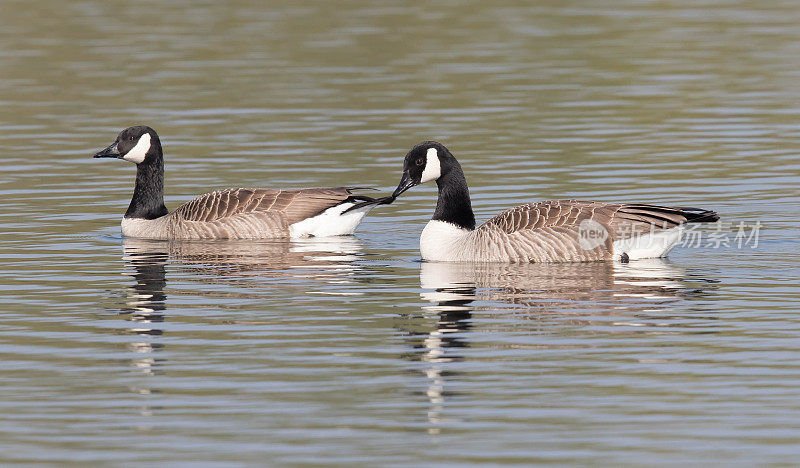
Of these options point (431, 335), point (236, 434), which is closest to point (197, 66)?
point (431, 335)

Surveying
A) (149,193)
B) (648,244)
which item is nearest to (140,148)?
(149,193)

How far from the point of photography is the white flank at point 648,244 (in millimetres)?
17516

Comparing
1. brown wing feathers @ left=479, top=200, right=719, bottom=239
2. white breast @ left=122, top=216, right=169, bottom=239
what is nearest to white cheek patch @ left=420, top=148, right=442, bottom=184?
brown wing feathers @ left=479, top=200, right=719, bottom=239

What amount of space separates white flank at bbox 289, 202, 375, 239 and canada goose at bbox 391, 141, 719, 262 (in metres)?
2.59

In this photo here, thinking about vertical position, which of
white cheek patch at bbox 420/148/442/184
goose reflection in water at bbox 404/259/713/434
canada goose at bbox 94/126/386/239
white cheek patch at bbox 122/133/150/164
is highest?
white cheek patch at bbox 122/133/150/164

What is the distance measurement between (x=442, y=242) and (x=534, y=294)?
2.74 m

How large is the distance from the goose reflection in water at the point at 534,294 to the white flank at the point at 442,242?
4.3 inches

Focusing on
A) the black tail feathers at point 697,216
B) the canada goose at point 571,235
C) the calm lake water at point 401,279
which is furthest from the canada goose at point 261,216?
the black tail feathers at point 697,216

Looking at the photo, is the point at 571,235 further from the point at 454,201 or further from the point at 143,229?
the point at 143,229

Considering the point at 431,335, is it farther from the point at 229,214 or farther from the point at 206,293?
the point at 229,214

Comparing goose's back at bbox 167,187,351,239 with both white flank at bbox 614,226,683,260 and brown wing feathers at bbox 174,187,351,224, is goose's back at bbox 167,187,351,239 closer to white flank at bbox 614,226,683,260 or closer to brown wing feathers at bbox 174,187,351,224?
brown wing feathers at bbox 174,187,351,224

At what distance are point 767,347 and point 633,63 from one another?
26.2m

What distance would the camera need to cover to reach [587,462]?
9883 millimetres

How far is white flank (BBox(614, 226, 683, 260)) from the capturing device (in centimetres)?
1752
